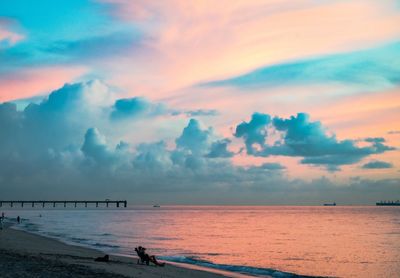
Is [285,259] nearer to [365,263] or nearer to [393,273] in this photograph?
[365,263]

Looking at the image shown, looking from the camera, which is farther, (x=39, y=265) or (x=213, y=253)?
(x=213, y=253)

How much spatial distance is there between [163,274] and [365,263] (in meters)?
20.4

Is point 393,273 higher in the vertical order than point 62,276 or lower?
lower

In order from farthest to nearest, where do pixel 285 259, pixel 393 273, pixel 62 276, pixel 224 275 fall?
pixel 285 259 < pixel 393 273 < pixel 224 275 < pixel 62 276

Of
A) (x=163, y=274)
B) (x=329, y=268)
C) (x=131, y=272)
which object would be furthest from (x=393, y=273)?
(x=131, y=272)

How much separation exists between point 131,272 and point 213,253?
20.7 m

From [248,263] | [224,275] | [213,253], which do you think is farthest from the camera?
[213,253]

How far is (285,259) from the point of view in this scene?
40.5 meters

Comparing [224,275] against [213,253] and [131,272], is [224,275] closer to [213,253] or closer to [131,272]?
[131,272]

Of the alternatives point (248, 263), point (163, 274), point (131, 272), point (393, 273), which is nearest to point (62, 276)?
point (131, 272)

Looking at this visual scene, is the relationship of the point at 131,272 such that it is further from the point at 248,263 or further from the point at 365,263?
the point at 365,263

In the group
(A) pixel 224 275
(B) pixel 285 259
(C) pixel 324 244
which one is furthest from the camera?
(C) pixel 324 244

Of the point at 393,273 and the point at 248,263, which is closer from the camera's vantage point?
the point at 393,273

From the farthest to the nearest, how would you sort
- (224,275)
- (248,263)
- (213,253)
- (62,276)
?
(213,253) → (248,263) → (224,275) → (62,276)
